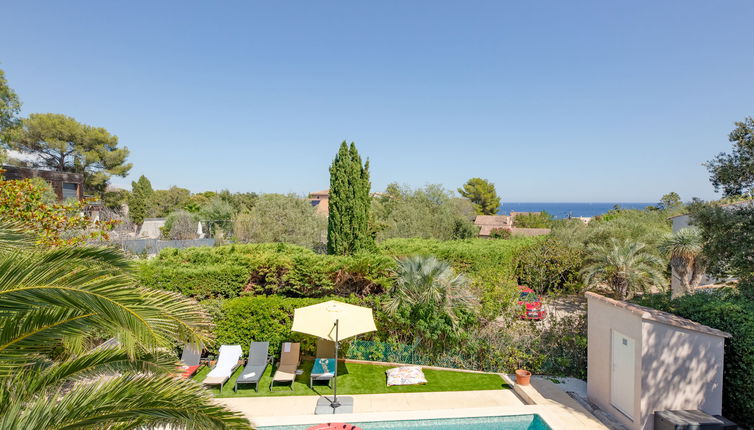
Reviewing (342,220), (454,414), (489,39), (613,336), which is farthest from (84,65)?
(613,336)

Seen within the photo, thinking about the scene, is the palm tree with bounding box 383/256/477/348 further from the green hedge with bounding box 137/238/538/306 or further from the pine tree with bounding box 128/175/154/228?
the pine tree with bounding box 128/175/154/228

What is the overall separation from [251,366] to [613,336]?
977 centimetres

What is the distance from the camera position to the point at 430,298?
12.0 metres

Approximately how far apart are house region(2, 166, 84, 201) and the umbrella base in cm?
3423

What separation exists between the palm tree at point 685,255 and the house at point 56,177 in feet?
142

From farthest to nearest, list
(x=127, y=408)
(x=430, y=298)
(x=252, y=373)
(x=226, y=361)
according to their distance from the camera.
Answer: (x=430, y=298)
(x=226, y=361)
(x=252, y=373)
(x=127, y=408)

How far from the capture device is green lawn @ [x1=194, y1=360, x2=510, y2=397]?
34.3ft

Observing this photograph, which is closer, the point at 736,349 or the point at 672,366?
the point at 672,366

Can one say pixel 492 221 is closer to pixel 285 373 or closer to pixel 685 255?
pixel 685 255

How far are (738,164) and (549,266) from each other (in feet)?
Result: 41.0

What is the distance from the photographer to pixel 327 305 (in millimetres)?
10562

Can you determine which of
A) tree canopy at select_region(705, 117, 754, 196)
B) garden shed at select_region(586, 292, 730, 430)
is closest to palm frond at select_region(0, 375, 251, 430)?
garden shed at select_region(586, 292, 730, 430)

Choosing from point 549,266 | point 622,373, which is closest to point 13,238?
point 622,373

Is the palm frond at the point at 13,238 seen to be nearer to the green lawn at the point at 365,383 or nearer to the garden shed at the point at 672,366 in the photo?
the green lawn at the point at 365,383
